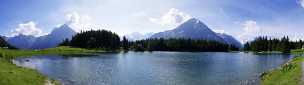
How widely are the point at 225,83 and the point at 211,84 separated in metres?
2.65

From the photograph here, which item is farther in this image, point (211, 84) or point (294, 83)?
point (211, 84)

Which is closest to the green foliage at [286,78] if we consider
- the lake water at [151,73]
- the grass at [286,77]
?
the grass at [286,77]

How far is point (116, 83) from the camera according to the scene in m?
57.0

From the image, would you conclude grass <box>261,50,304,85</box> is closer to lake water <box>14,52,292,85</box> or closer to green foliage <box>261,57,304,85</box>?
green foliage <box>261,57,304,85</box>

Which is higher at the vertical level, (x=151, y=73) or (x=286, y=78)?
(x=286, y=78)

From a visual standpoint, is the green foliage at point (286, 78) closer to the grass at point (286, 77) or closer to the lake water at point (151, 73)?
the grass at point (286, 77)

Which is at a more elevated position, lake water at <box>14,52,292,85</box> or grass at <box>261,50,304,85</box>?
grass at <box>261,50,304,85</box>

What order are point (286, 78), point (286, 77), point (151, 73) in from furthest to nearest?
point (151, 73), point (286, 77), point (286, 78)

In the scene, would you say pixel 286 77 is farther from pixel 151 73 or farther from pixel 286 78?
pixel 151 73

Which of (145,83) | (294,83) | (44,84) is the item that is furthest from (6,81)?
(294,83)

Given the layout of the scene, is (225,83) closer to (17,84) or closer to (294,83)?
(294,83)

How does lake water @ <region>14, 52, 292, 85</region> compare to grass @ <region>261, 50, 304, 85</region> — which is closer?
grass @ <region>261, 50, 304, 85</region>

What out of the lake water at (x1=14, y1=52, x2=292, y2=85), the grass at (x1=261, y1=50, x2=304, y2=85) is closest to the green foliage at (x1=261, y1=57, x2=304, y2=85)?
the grass at (x1=261, y1=50, x2=304, y2=85)

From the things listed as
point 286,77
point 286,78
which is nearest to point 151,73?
point 286,77
